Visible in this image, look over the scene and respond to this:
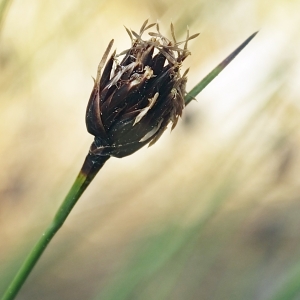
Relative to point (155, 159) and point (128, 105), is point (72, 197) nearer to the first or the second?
point (128, 105)

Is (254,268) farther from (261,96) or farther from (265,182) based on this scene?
(261,96)

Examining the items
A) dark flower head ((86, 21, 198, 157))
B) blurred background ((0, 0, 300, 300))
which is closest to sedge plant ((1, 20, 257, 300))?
dark flower head ((86, 21, 198, 157))

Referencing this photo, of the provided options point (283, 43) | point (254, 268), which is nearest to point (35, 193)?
point (254, 268)

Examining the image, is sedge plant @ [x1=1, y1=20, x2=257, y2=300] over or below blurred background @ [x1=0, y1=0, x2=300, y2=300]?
below

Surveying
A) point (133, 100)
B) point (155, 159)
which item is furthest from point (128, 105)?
point (155, 159)

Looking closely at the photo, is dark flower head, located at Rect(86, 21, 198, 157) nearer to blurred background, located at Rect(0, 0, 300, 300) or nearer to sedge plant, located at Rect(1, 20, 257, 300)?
sedge plant, located at Rect(1, 20, 257, 300)

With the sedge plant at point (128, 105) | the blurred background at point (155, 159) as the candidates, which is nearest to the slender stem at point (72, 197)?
the sedge plant at point (128, 105)

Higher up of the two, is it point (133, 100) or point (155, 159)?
point (155, 159)
